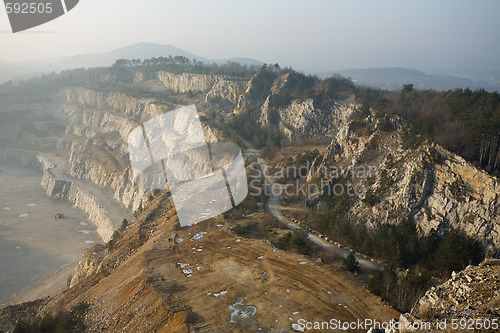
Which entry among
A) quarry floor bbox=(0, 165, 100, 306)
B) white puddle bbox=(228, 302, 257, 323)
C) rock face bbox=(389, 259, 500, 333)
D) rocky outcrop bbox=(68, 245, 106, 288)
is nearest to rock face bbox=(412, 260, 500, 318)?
rock face bbox=(389, 259, 500, 333)

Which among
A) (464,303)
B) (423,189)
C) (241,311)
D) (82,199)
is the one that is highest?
(464,303)

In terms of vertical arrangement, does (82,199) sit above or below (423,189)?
below

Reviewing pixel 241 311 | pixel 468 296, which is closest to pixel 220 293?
pixel 241 311

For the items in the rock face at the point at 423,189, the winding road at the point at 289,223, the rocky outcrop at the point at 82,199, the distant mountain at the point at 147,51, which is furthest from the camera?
the distant mountain at the point at 147,51

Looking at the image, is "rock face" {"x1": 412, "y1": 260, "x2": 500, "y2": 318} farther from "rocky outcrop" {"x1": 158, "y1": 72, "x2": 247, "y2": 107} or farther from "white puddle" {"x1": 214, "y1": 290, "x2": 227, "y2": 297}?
"rocky outcrop" {"x1": 158, "y1": 72, "x2": 247, "y2": 107}

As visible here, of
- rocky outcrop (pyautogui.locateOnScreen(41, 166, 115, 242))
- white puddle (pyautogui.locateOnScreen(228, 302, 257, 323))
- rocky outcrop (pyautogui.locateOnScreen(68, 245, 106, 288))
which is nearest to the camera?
white puddle (pyautogui.locateOnScreen(228, 302, 257, 323))

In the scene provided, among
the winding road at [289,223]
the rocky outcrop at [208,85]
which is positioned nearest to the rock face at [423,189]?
the winding road at [289,223]

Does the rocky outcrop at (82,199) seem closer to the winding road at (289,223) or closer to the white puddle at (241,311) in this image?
the winding road at (289,223)

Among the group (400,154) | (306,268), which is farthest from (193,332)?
(400,154)

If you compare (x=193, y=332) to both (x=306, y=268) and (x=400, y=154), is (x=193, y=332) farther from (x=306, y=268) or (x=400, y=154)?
(x=400, y=154)

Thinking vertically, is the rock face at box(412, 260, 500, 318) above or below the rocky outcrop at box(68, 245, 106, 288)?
above

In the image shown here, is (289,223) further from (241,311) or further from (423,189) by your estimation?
(241,311)
